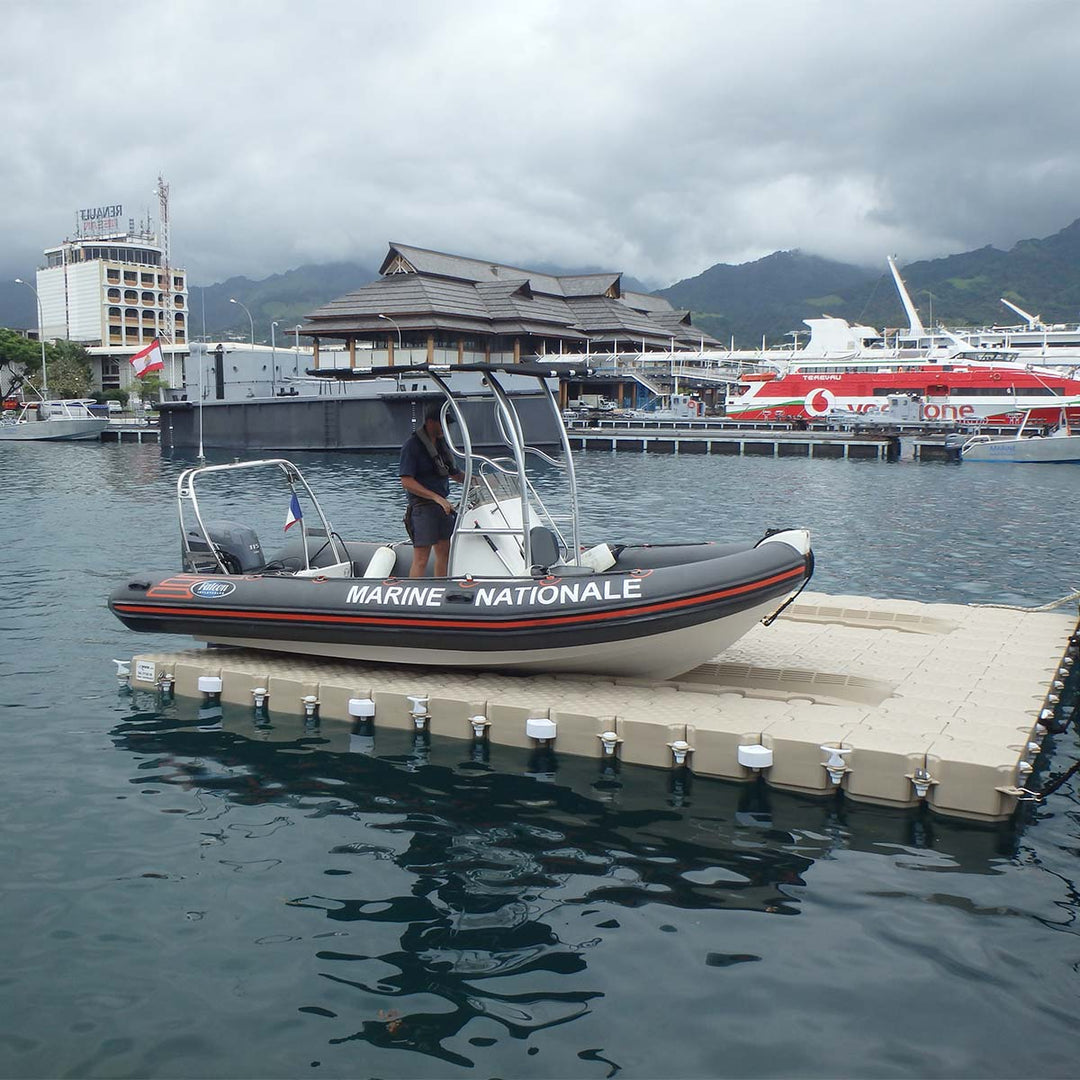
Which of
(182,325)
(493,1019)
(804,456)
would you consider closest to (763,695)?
(493,1019)

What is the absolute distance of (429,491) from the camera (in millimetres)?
9766

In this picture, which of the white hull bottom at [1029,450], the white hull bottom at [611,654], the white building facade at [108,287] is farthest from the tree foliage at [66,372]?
the white hull bottom at [611,654]

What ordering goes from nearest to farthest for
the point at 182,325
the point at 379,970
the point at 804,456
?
the point at 379,970
the point at 804,456
the point at 182,325

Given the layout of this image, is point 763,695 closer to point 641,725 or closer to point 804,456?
point 641,725

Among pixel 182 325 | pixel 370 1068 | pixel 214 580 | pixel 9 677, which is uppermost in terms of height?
pixel 182 325

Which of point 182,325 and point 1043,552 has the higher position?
point 182,325

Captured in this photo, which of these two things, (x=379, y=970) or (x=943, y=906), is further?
(x=943, y=906)

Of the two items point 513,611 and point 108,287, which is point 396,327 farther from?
point 108,287

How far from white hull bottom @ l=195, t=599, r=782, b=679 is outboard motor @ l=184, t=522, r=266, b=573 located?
56.4 inches

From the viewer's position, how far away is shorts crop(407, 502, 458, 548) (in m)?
9.91

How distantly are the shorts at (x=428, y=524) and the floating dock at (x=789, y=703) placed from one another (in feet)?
4.42

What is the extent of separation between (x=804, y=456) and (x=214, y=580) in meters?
46.5

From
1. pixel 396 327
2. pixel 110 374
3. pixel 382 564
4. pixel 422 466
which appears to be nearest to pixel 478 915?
pixel 422 466

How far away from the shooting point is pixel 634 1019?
5.09m
